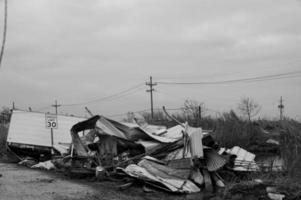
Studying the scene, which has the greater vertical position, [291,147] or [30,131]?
[30,131]

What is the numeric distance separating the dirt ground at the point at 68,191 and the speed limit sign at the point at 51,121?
24.9 ft

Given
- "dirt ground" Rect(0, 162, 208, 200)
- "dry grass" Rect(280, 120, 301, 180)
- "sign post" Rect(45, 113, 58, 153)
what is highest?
"sign post" Rect(45, 113, 58, 153)

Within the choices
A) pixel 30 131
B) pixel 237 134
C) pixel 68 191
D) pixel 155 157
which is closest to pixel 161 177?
pixel 155 157

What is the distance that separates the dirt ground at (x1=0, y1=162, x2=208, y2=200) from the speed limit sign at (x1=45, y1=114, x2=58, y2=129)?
759cm

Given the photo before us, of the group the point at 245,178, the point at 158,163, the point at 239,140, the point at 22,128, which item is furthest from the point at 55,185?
the point at 22,128

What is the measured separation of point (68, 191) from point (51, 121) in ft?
35.2

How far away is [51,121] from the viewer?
2062 cm

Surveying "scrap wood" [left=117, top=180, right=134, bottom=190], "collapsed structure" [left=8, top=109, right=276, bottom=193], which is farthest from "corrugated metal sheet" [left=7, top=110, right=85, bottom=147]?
"scrap wood" [left=117, top=180, right=134, bottom=190]

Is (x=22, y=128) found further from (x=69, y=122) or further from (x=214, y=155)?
(x=214, y=155)

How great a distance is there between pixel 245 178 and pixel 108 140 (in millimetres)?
5193

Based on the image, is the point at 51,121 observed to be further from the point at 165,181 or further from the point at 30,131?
the point at 165,181

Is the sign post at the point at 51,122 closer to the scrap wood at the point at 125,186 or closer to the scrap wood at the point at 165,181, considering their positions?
the scrap wood at the point at 165,181

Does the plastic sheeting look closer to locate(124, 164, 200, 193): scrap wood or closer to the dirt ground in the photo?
locate(124, 164, 200, 193): scrap wood

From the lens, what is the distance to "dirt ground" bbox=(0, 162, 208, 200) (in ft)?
31.7
